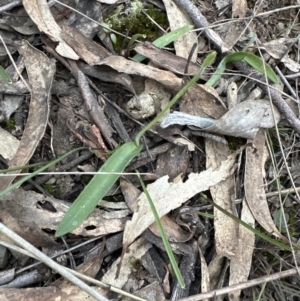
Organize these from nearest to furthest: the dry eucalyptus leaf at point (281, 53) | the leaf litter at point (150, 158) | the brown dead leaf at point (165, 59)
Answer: the leaf litter at point (150, 158)
the brown dead leaf at point (165, 59)
the dry eucalyptus leaf at point (281, 53)

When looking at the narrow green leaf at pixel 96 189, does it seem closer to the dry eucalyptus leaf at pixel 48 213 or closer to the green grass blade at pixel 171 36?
the dry eucalyptus leaf at pixel 48 213

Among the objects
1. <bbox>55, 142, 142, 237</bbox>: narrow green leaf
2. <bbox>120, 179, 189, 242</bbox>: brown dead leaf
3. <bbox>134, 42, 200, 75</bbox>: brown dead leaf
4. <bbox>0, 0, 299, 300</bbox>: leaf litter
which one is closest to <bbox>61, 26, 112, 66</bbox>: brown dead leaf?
<bbox>0, 0, 299, 300</bbox>: leaf litter

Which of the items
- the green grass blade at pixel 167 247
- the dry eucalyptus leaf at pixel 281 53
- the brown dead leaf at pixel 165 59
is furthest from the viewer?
the dry eucalyptus leaf at pixel 281 53

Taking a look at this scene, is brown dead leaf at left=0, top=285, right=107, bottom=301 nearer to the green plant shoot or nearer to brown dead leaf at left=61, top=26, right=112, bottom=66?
the green plant shoot

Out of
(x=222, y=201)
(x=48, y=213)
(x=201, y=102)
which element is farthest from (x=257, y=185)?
(x=48, y=213)

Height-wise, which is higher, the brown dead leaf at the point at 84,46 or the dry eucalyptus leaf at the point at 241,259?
the brown dead leaf at the point at 84,46

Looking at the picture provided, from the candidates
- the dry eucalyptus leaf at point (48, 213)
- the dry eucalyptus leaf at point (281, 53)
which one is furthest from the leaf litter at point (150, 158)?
the dry eucalyptus leaf at point (281, 53)
